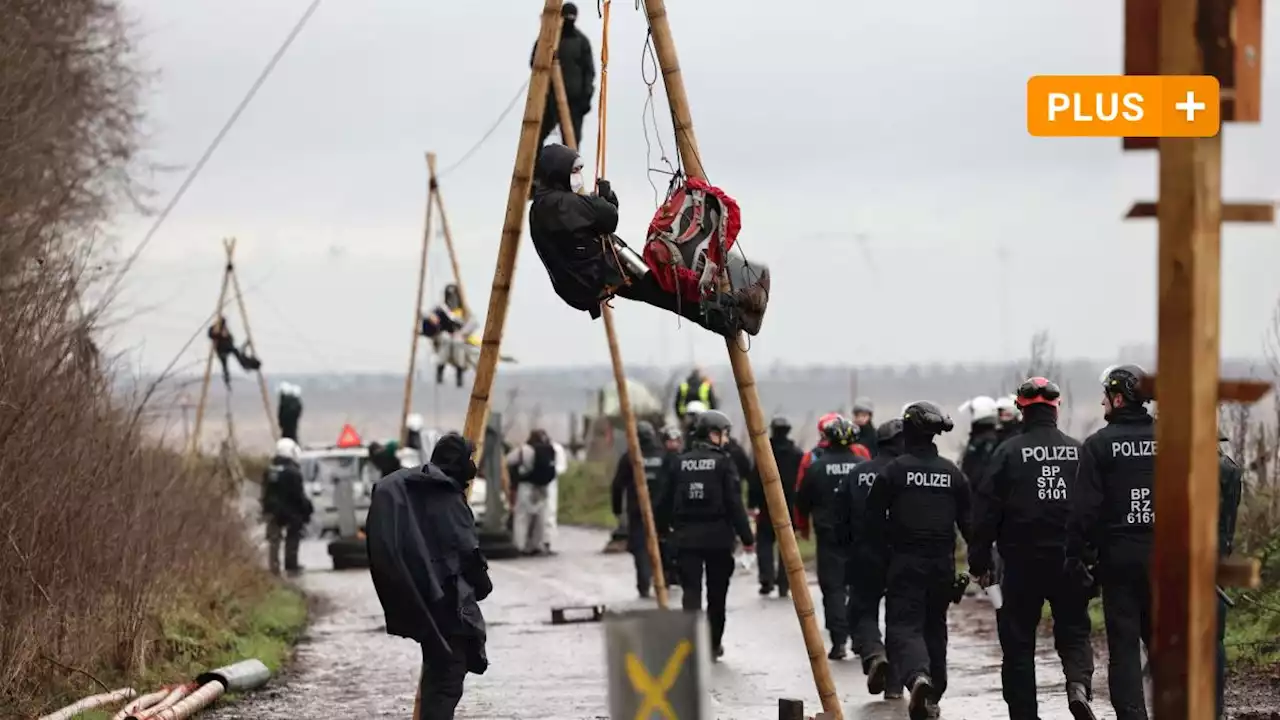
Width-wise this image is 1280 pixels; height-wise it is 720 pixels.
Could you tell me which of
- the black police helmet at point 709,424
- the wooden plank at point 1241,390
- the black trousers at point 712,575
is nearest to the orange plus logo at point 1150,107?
the wooden plank at point 1241,390

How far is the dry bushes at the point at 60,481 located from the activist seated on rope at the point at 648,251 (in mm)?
3567

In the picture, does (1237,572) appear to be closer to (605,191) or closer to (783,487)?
Answer: (605,191)

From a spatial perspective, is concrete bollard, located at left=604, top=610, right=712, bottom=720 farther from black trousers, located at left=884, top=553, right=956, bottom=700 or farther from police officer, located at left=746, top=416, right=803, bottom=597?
police officer, located at left=746, top=416, right=803, bottom=597

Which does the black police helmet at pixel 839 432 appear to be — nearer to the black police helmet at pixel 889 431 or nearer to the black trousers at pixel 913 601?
the black police helmet at pixel 889 431

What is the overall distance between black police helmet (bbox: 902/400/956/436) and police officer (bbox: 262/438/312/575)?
1904cm

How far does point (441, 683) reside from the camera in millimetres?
13078

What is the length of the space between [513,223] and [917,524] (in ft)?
12.1

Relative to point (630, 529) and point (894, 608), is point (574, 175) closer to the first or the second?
point (894, 608)

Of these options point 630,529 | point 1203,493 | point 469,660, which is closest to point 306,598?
point 630,529

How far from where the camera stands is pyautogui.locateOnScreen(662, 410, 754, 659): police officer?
2019 cm

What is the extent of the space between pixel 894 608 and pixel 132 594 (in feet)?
17.1

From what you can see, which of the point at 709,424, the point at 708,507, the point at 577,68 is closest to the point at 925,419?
the point at 708,507

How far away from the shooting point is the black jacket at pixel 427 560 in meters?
12.8

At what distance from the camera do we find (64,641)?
630 inches
